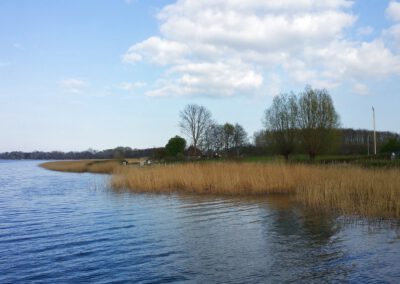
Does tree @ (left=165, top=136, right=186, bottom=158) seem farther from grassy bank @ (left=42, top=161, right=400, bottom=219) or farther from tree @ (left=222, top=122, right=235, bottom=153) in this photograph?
grassy bank @ (left=42, top=161, right=400, bottom=219)

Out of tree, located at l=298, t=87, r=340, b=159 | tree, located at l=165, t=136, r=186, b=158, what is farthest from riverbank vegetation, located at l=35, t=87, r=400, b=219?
tree, located at l=165, t=136, r=186, b=158

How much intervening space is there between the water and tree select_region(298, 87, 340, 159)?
21.0 metres

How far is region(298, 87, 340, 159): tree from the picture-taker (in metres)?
33.5

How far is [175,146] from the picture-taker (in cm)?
5378

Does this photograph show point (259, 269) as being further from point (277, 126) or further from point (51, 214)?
point (277, 126)

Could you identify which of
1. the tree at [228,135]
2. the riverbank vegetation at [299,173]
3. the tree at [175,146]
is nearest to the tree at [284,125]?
the riverbank vegetation at [299,173]

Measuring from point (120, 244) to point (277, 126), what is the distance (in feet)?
101

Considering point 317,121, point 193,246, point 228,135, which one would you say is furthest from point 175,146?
point 193,246

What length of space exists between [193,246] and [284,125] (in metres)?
30.2

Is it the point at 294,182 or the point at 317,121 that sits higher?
the point at 317,121

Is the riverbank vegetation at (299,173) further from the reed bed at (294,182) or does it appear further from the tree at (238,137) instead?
the tree at (238,137)

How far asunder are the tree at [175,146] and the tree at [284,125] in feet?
56.1

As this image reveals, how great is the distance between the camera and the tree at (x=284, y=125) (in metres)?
36.2

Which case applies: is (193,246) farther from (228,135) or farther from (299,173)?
(228,135)
